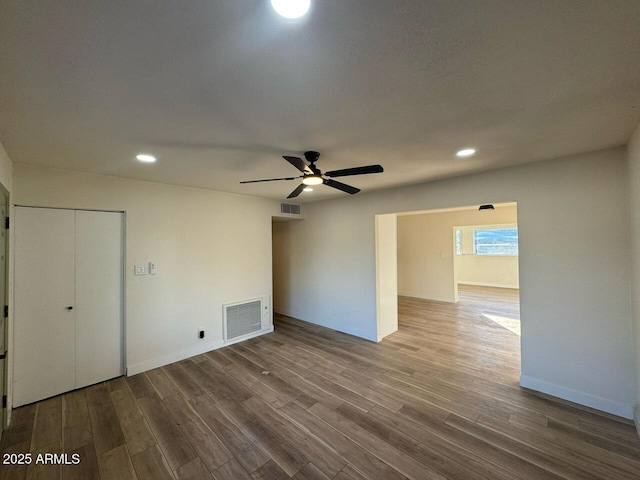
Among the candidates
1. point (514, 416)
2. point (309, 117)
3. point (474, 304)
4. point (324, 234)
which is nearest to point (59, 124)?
point (309, 117)

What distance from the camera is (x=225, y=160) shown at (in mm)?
2686

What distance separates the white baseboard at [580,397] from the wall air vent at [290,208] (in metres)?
4.33

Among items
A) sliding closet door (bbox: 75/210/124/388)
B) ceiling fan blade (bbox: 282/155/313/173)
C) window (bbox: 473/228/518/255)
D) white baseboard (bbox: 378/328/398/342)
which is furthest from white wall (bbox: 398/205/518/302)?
sliding closet door (bbox: 75/210/124/388)

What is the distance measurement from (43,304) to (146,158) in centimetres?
203

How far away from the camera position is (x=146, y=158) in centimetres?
260

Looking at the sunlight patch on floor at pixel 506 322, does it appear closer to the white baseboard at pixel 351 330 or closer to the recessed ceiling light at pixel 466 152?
the white baseboard at pixel 351 330

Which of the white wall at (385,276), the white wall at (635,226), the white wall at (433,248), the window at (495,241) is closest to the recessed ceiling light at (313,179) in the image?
the white wall at (385,276)

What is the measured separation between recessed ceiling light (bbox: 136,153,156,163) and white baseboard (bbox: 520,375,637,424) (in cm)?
475

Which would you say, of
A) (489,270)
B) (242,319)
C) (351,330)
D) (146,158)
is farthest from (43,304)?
(489,270)

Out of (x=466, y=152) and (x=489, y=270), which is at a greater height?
(x=466, y=152)

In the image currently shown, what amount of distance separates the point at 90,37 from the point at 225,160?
160 cm

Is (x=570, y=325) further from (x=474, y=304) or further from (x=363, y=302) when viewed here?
(x=474, y=304)

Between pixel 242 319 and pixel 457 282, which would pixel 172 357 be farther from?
pixel 457 282

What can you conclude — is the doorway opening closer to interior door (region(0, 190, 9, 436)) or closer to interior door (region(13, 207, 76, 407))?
interior door (region(13, 207, 76, 407))
